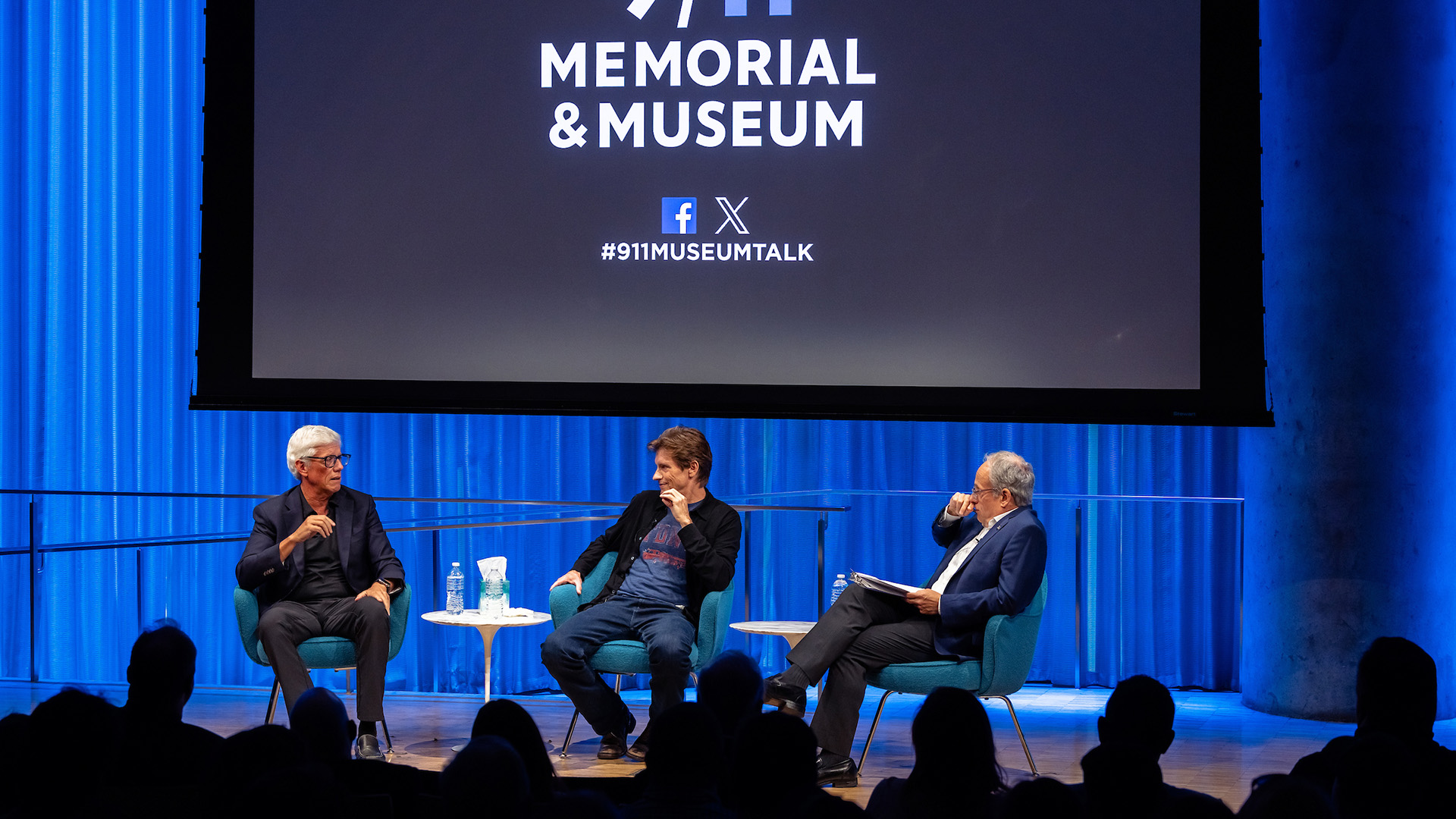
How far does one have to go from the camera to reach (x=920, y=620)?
14.5 ft

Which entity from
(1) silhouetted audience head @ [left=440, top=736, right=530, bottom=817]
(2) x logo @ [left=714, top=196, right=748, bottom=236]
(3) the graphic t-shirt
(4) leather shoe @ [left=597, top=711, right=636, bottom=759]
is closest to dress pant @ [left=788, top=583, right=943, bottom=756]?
(3) the graphic t-shirt

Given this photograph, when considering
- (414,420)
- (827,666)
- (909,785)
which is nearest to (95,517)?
(414,420)

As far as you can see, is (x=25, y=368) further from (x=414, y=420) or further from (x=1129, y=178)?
(x=1129, y=178)

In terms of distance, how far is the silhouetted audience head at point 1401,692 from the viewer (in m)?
2.56

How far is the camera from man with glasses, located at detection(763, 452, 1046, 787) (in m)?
4.27

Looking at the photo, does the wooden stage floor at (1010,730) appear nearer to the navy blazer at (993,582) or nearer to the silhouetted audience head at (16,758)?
the navy blazer at (993,582)

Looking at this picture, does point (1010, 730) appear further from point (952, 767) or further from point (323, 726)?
point (323, 726)

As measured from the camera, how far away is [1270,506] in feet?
18.2

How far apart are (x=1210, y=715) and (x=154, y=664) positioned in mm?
4273

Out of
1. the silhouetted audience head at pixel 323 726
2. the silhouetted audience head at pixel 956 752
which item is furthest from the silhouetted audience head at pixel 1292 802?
the silhouetted audience head at pixel 323 726

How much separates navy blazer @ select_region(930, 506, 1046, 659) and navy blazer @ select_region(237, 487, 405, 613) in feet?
5.90

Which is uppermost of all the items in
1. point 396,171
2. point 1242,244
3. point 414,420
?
point 396,171

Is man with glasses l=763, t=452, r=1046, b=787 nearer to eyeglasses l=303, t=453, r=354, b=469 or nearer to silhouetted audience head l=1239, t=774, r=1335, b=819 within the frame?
eyeglasses l=303, t=453, r=354, b=469

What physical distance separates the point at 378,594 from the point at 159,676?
→ 196 cm
